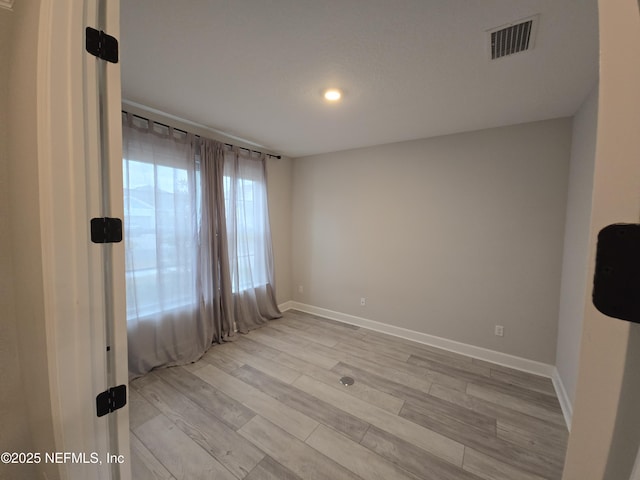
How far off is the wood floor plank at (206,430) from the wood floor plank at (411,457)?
77cm

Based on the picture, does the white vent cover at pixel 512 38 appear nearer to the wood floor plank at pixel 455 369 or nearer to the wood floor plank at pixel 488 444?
the wood floor plank at pixel 488 444

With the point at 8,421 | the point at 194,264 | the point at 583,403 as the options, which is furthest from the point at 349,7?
the point at 194,264

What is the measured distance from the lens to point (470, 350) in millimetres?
2791

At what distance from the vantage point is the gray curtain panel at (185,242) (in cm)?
234

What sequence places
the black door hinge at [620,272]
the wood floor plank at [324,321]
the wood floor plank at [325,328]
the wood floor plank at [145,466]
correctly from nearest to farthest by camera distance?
the black door hinge at [620,272] → the wood floor plank at [145,466] → the wood floor plank at [325,328] → the wood floor plank at [324,321]

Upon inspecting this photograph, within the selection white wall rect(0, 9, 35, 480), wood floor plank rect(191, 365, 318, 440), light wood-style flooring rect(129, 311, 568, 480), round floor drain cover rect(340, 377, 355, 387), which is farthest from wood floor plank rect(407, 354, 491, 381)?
white wall rect(0, 9, 35, 480)

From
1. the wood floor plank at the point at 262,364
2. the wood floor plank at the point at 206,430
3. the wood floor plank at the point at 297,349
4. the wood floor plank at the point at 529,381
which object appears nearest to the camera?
the wood floor plank at the point at 206,430

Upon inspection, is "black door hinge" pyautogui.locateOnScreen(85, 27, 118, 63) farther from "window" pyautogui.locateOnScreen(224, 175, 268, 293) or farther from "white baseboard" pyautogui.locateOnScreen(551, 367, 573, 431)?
"white baseboard" pyautogui.locateOnScreen(551, 367, 573, 431)

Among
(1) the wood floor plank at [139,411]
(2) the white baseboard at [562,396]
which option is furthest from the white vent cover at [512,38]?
(1) the wood floor plank at [139,411]

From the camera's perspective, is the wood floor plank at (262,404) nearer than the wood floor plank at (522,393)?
Yes

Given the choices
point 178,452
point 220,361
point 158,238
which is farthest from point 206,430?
point 158,238

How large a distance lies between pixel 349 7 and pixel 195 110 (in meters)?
1.78

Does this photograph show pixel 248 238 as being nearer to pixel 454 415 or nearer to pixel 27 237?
pixel 27 237

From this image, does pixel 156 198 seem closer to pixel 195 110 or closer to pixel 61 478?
pixel 195 110
